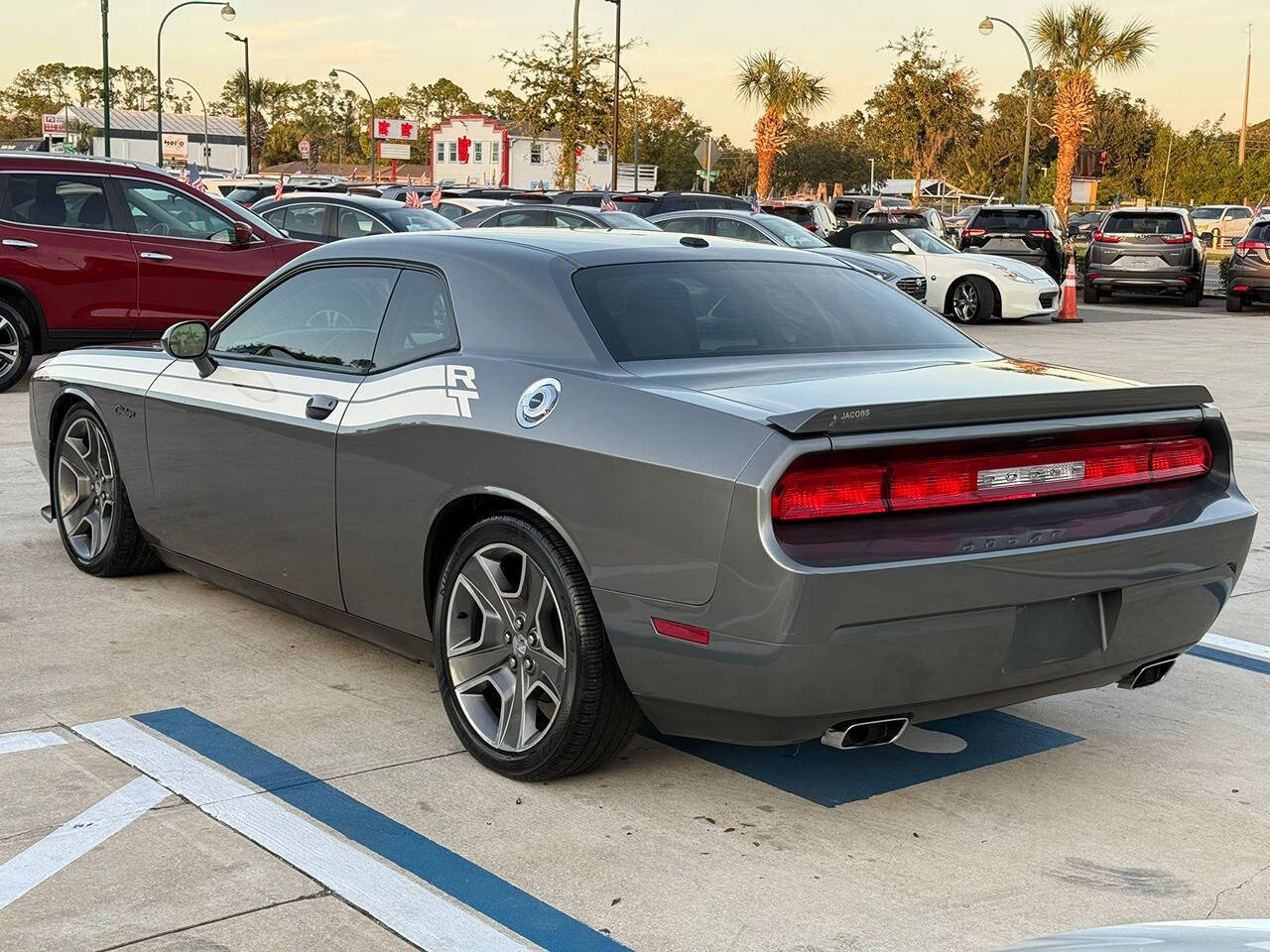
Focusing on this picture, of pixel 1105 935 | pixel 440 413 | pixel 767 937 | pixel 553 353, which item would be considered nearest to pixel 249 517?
pixel 440 413

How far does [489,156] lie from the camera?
107438mm

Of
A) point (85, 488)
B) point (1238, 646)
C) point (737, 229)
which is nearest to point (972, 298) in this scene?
point (737, 229)

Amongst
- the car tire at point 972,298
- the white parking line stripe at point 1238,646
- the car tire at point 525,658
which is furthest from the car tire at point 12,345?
the car tire at point 972,298

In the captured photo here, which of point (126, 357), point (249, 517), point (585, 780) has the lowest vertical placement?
point (585, 780)

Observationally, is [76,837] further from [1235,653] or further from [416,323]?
[1235,653]

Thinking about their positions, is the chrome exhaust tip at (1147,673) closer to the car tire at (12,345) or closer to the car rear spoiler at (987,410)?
the car rear spoiler at (987,410)

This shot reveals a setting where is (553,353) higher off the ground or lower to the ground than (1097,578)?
higher

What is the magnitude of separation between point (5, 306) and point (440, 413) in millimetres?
9285

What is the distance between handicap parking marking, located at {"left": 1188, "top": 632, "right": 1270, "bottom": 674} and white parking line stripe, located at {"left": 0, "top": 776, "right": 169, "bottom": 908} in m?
3.56

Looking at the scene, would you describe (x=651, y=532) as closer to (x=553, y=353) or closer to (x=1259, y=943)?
(x=553, y=353)

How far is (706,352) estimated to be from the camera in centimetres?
444

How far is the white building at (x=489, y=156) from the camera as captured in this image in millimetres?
106750

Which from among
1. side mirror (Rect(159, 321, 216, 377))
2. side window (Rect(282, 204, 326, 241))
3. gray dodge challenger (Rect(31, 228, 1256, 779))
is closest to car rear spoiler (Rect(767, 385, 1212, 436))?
gray dodge challenger (Rect(31, 228, 1256, 779))

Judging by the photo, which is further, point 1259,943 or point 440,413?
point 440,413
